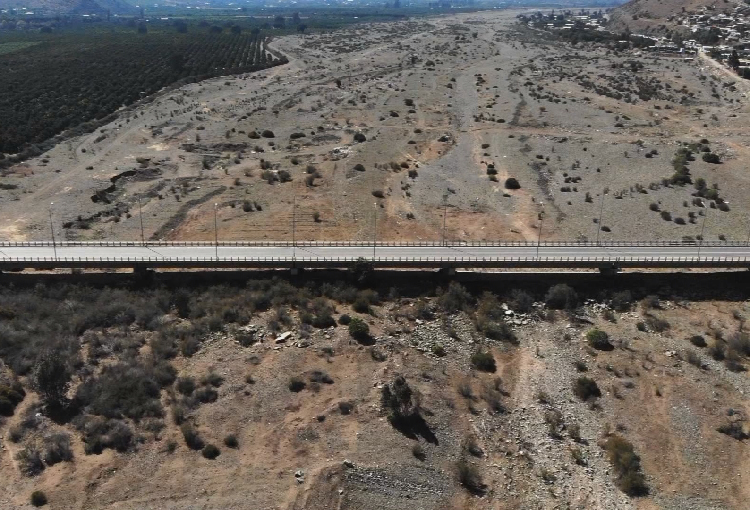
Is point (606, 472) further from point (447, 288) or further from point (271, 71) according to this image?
point (271, 71)

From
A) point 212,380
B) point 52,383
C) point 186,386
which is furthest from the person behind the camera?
point 212,380

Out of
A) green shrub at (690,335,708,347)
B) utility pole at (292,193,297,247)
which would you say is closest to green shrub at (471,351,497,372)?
green shrub at (690,335,708,347)

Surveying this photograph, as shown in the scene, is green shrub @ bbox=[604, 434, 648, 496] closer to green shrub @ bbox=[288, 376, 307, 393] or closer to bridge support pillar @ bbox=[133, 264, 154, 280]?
green shrub @ bbox=[288, 376, 307, 393]

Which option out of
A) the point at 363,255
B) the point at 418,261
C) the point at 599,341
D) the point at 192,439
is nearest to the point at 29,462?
the point at 192,439

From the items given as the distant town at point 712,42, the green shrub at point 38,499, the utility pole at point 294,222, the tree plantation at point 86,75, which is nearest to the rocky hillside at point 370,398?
the green shrub at point 38,499

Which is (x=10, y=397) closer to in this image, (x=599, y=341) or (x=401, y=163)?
(x=599, y=341)

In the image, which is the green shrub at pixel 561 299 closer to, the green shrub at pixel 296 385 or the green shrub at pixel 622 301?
the green shrub at pixel 622 301
